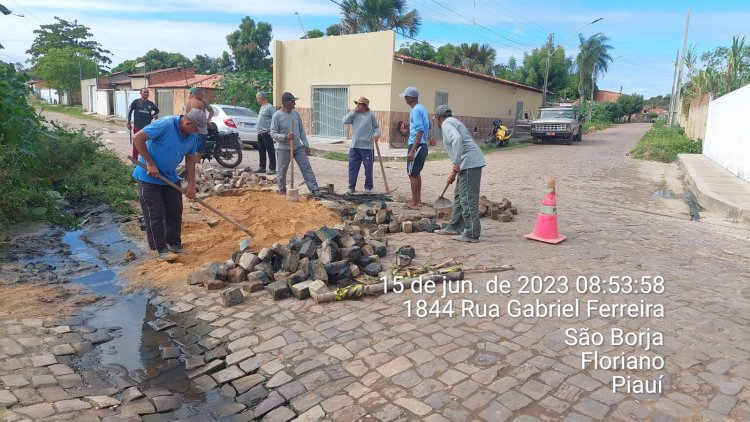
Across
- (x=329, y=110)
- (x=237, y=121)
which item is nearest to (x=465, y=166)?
(x=237, y=121)

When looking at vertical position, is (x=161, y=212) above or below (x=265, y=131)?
below

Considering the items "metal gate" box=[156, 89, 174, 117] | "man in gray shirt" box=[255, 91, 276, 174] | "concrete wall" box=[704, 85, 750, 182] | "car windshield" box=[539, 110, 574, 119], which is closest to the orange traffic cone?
"man in gray shirt" box=[255, 91, 276, 174]

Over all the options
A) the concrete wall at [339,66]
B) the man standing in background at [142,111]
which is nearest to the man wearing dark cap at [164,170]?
the man standing in background at [142,111]

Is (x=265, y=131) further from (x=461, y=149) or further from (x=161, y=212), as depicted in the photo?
(x=461, y=149)

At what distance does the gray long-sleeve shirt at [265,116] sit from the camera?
10.0m

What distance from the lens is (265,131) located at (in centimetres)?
1031

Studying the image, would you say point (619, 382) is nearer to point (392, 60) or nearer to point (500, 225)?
point (500, 225)

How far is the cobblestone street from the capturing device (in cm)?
278

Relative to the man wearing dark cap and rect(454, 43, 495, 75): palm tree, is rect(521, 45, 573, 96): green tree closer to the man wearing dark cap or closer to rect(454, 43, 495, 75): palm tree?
rect(454, 43, 495, 75): palm tree

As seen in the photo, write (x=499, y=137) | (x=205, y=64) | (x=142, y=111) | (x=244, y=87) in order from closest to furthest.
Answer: (x=142, y=111) < (x=499, y=137) < (x=244, y=87) < (x=205, y=64)

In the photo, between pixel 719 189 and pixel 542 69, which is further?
pixel 542 69

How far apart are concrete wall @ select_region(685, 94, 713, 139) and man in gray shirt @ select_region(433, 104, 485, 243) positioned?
1875 centimetres

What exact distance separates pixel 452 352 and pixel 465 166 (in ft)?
9.32

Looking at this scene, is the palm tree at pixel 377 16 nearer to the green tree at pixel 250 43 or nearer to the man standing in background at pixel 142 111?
the green tree at pixel 250 43
